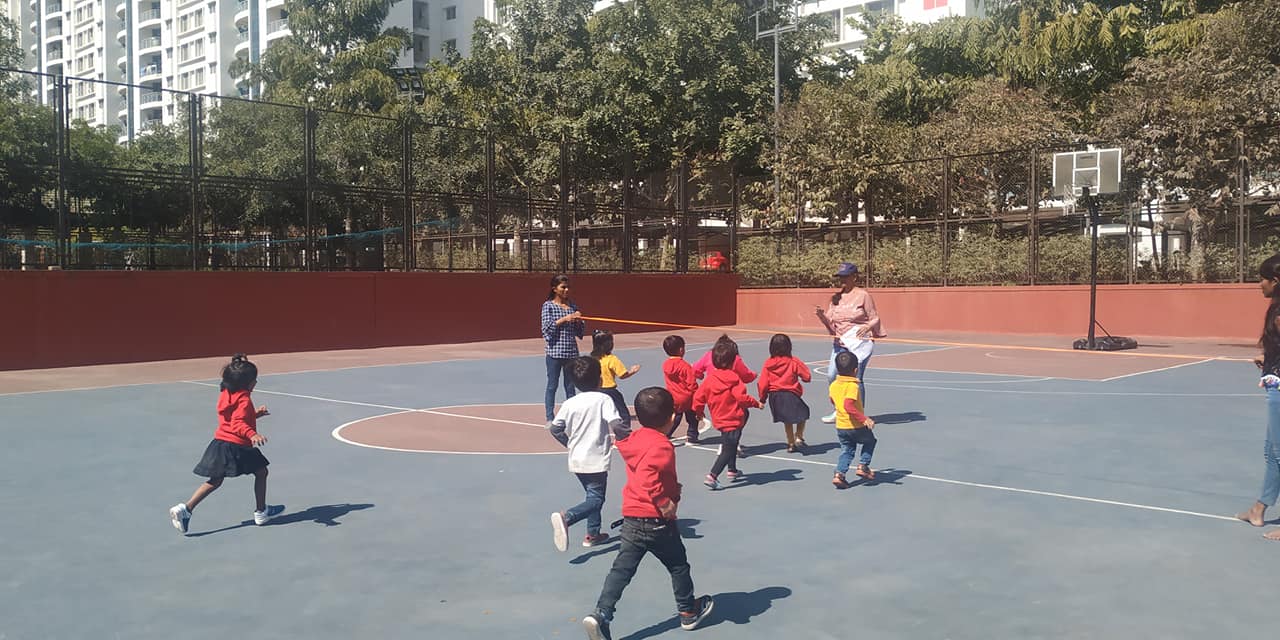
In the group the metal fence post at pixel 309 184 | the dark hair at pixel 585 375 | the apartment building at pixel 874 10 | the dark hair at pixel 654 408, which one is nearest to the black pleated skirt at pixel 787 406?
the dark hair at pixel 585 375

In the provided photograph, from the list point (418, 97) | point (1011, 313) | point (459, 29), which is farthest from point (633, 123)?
point (459, 29)

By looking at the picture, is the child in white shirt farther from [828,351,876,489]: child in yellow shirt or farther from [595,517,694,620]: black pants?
[828,351,876,489]: child in yellow shirt

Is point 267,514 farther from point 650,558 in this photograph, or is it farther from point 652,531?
point 652,531

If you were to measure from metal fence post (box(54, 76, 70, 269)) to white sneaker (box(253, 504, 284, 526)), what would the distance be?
1431 cm

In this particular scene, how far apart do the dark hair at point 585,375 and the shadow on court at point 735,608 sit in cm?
150

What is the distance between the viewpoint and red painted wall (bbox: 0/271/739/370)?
62.9 feet

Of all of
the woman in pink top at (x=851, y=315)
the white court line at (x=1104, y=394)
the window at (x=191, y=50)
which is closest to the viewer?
the woman in pink top at (x=851, y=315)

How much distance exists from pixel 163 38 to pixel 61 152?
74.7 m

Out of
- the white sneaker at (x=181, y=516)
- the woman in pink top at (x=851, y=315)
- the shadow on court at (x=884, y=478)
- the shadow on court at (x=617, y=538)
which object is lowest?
the shadow on court at (x=617, y=538)

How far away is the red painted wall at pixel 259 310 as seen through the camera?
1917 cm

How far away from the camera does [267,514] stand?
6992 mm

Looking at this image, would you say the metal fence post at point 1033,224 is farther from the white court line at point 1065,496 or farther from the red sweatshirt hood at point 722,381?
the red sweatshirt hood at point 722,381

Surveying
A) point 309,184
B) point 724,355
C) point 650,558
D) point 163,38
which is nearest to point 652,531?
point 650,558

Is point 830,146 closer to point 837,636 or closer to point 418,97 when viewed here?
point 418,97
